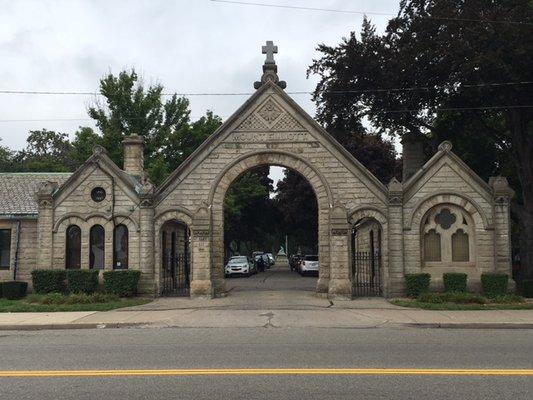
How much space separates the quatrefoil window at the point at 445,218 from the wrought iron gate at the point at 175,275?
32.9 ft

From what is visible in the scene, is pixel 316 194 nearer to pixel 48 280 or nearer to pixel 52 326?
pixel 48 280

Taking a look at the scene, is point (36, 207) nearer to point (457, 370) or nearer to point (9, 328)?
point (9, 328)

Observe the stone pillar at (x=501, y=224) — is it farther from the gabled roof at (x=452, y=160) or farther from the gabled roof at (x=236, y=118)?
the gabled roof at (x=236, y=118)

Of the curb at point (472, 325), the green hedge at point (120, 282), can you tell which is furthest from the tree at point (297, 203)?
the curb at point (472, 325)

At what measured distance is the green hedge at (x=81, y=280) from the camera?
69.4ft

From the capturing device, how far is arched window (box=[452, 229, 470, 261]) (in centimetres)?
2167

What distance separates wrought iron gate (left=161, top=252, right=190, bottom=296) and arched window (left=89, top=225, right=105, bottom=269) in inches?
98.3

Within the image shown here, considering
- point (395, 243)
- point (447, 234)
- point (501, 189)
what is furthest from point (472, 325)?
point (501, 189)

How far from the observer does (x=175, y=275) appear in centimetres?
2562

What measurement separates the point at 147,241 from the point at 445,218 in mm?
→ 11240

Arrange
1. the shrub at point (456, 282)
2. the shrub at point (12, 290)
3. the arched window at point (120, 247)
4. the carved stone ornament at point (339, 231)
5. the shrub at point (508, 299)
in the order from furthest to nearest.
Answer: the arched window at point (120, 247)
the shrub at point (12, 290)
the carved stone ornament at point (339, 231)
the shrub at point (456, 282)
the shrub at point (508, 299)

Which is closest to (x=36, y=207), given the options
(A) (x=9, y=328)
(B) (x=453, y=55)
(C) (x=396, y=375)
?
(A) (x=9, y=328)

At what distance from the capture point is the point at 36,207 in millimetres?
23953

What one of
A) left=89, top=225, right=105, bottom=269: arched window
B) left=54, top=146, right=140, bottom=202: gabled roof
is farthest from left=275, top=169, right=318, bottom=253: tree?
left=89, top=225, right=105, bottom=269: arched window
